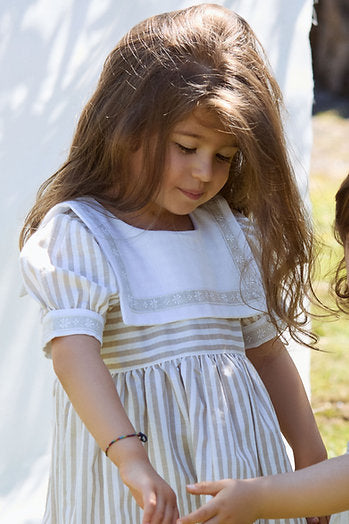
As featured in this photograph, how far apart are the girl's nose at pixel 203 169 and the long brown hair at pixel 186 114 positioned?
0.07 metres

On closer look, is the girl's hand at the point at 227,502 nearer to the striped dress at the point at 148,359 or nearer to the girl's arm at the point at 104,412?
the girl's arm at the point at 104,412

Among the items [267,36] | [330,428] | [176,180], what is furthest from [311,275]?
[330,428]

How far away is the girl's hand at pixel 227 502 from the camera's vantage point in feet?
4.44

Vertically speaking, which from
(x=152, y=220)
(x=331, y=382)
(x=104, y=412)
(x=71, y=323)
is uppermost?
(x=152, y=220)

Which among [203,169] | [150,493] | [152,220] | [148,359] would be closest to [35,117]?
[152,220]

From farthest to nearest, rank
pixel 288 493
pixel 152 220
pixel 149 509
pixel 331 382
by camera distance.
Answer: pixel 331 382, pixel 152 220, pixel 288 493, pixel 149 509

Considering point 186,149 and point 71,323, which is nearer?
point 71,323

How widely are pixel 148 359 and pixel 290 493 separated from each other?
1.18 feet

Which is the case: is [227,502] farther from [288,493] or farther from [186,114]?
[186,114]

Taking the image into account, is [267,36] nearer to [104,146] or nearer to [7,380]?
[104,146]

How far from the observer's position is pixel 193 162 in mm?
1628

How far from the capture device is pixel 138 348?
1.62 metres

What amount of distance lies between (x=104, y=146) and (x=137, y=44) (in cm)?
20

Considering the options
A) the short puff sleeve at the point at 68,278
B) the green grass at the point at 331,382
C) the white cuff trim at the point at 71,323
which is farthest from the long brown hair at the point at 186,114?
the green grass at the point at 331,382
